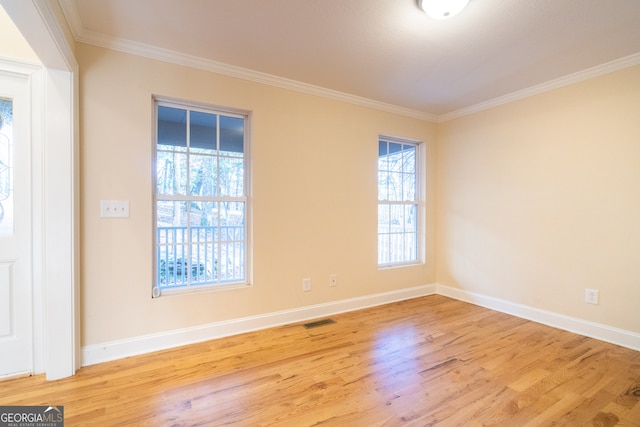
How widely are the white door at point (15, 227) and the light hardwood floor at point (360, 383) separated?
241 millimetres

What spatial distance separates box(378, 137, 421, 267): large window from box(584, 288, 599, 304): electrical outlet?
68.6 inches

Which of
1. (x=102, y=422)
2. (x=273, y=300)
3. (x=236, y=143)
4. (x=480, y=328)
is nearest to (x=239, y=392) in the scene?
(x=102, y=422)

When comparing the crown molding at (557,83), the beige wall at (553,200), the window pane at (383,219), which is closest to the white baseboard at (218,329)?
the window pane at (383,219)

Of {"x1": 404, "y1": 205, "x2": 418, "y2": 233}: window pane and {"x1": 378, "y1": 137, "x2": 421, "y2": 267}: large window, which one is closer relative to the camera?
{"x1": 378, "y1": 137, "x2": 421, "y2": 267}: large window

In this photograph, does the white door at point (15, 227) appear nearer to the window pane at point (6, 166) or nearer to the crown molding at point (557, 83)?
the window pane at point (6, 166)

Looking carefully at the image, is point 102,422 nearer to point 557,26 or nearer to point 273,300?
point 273,300

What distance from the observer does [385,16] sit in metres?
1.95

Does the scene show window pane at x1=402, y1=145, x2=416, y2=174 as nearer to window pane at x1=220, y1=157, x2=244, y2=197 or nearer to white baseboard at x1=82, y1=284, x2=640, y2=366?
white baseboard at x1=82, y1=284, x2=640, y2=366

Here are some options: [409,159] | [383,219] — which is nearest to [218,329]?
[383,219]

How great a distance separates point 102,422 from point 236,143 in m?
2.23

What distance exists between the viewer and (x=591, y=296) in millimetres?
2695

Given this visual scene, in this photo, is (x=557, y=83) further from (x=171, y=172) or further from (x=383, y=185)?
(x=171, y=172)

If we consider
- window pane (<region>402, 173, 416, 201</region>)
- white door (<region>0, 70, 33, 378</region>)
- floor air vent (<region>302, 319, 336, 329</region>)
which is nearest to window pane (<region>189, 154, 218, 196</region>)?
white door (<region>0, 70, 33, 378</region>)

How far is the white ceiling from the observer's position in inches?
73.6
